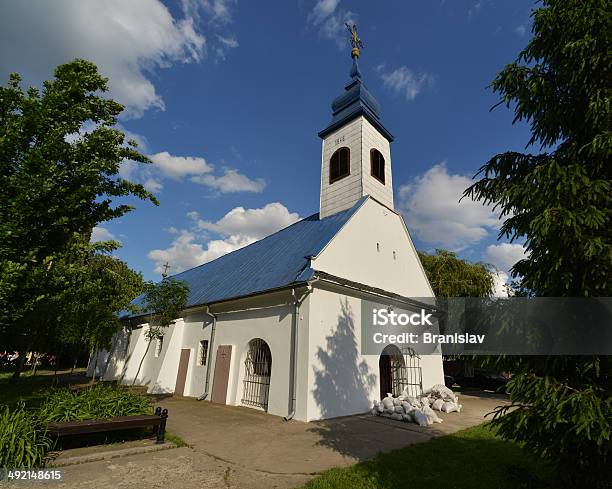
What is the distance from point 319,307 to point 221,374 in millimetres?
5755

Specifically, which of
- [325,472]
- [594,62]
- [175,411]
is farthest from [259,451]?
[594,62]

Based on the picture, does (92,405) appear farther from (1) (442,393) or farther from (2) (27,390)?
(1) (442,393)

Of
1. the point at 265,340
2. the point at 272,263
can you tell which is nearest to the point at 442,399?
the point at 265,340

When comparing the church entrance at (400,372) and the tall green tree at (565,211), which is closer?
the tall green tree at (565,211)

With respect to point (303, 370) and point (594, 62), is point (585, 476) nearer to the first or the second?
point (594, 62)

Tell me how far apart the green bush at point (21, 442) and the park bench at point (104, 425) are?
0.24 m

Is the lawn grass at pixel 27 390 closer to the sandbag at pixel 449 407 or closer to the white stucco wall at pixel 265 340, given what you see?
the white stucco wall at pixel 265 340

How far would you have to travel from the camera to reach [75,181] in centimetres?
696

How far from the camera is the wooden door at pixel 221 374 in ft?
43.5

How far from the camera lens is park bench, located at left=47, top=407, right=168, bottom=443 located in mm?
6074

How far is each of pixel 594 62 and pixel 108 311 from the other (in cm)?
1341

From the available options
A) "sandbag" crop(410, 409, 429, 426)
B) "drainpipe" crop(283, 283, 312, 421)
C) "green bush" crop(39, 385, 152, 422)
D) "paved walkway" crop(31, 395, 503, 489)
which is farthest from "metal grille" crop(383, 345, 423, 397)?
"green bush" crop(39, 385, 152, 422)

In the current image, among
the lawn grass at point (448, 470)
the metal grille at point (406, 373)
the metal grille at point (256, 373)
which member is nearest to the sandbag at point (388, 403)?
the metal grille at point (406, 373)

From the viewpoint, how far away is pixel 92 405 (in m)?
7.30
